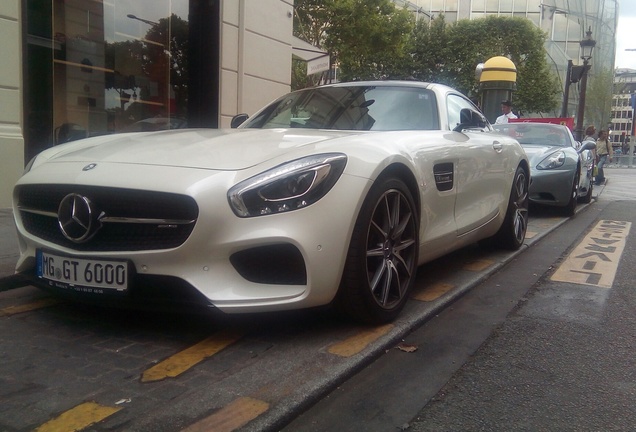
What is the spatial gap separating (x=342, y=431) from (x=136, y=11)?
802 centimetres

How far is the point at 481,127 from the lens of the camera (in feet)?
15.8

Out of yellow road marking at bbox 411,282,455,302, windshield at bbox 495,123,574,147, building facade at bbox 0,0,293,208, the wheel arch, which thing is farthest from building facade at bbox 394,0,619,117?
the wheel arch

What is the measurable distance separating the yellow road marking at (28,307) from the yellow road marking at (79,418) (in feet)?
4.36

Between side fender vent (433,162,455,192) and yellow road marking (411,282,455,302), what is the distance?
662 mm

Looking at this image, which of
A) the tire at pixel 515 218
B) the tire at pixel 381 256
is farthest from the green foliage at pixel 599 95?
the tire at pixel 381 256

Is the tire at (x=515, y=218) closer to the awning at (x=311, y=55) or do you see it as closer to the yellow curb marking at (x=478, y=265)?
the yellow curb marking at (x=478, y=265)

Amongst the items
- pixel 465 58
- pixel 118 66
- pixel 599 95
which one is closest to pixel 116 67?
pixel 118 66

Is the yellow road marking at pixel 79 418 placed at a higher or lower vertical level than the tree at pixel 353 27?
lower

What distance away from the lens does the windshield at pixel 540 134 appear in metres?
9.24

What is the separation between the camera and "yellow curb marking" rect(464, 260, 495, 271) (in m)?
4.91

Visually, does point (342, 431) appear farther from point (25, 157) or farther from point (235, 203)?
point (25, 157)

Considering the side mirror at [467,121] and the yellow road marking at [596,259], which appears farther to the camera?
the yellow road marking at [596,259]

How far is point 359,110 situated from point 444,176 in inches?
28.5

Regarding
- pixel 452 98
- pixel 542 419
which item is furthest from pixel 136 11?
pixel 542 419
